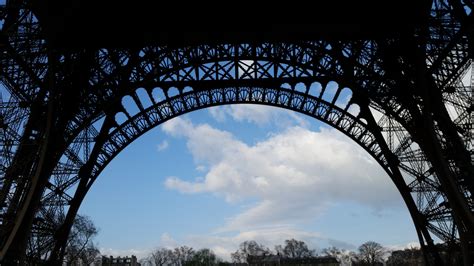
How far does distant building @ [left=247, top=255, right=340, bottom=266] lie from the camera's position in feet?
301

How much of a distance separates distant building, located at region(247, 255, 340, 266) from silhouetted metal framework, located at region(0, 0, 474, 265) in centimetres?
7252

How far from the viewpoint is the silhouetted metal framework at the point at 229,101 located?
53.6 ft

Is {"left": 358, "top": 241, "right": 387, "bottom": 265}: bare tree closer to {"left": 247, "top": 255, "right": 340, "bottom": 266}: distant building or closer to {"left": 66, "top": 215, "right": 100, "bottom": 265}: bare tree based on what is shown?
{"left": 247, "top": 255, "right": 340, "bottom": 266}: distant building

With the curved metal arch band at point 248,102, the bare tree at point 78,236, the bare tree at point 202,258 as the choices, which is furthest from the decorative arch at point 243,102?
the bare tree at point 202,258

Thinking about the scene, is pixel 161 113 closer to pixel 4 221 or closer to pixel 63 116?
pixel 63 116

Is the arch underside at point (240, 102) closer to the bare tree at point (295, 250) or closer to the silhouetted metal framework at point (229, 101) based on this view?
the silhouetted metal framework at point (229, 101)

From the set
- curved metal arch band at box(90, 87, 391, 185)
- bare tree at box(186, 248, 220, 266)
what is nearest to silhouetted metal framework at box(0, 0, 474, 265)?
curved metal arch band at box(90, 87, 391, 185)

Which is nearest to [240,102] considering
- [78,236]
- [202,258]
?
[78,236]

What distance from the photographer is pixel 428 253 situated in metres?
22.0

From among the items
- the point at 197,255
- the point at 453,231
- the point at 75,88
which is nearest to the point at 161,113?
the point at 75,88

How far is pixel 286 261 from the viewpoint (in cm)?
9225

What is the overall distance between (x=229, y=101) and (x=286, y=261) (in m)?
74.3

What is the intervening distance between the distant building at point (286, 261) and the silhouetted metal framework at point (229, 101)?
72523 millimetres

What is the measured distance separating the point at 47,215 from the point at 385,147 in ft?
56.8
